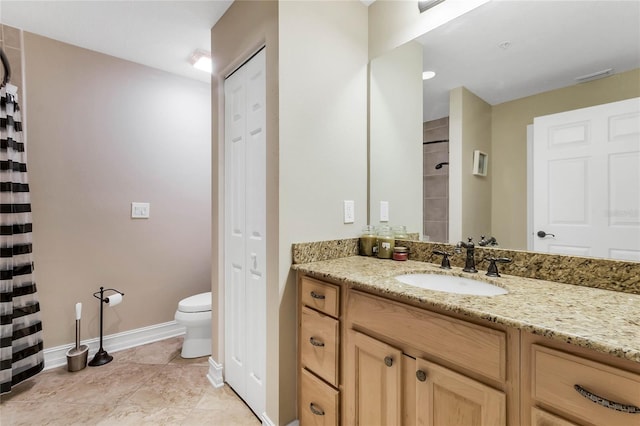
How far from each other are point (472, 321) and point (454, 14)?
143 cm

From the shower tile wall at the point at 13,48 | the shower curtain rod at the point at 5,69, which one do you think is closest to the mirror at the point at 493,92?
the shower curtain rod at the point at 5,69

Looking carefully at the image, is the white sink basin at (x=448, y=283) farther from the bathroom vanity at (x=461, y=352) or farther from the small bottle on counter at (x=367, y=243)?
the small bottle on counter at (x=367, y=243)

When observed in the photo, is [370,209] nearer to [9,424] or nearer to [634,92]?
[634,92]

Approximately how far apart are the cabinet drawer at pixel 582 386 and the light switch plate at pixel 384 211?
1.11 meters

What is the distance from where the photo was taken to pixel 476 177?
1.38m

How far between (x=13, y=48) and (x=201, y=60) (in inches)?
48.4

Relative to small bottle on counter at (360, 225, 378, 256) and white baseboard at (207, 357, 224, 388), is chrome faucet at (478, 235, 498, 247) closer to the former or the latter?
small bottle on counter at (360, 225, 378, 256)

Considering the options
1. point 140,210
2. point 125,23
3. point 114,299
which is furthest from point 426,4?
point 114,299

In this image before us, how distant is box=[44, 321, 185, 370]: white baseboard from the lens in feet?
6.86

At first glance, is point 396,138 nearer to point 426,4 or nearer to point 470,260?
point 426,4

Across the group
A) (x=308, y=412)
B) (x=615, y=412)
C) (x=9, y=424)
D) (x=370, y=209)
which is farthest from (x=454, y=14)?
(x=9, y=424)

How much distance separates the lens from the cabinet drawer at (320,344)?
1.19 m

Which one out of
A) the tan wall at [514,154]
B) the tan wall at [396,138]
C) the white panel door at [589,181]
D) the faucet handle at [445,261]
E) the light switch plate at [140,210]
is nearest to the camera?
the white panel door at [589,181]

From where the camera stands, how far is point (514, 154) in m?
1.24
